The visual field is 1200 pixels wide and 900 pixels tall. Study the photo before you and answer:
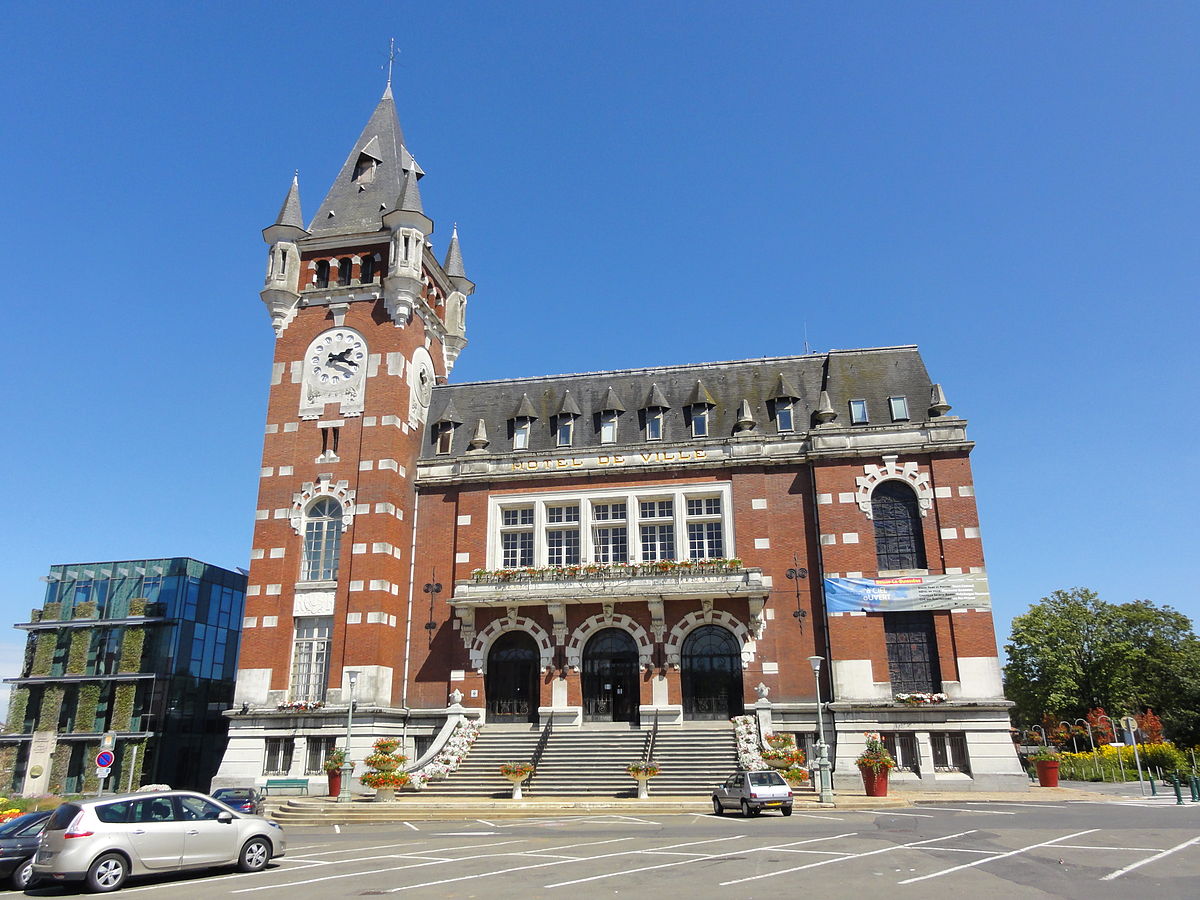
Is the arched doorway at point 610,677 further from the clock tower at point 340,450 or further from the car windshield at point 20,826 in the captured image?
the car windshield at point 20,826

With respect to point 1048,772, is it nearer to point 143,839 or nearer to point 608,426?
point 608,426

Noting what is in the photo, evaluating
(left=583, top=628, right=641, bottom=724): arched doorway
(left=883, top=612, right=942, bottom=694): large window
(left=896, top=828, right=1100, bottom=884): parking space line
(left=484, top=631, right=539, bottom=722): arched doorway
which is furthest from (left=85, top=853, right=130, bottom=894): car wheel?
(left=883, top=612, right=942, bottom=694): large window

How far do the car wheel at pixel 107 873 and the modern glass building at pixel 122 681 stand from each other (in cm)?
3807

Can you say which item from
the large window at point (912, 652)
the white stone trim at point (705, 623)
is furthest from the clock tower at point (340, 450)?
the large window at point (912, 652)

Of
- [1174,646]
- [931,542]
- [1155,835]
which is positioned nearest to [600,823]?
[1155,835]

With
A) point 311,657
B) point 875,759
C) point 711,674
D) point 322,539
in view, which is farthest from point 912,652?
point 322,539

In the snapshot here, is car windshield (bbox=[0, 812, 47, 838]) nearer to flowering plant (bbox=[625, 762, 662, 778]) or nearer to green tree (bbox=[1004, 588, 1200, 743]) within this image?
flowering plant (bbox=[625, 762, 662, 778])

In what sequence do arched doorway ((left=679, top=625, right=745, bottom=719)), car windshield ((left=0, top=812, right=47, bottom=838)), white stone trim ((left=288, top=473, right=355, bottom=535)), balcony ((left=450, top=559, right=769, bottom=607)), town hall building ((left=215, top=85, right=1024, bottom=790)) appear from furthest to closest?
white stone trim ((left=288, top=473, right=355, bottom=535))
arched doorway ((left=679, top=625, right=745, bottom=719))
balcony ((left=450, top=559, right=769, bottom=607))
town hall building ((left=215, top=85, right=1024, bottom=790))
car windshield ((left=0, top=812, right=47, bottom=838))

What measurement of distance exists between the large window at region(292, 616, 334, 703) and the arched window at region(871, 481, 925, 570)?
2284 centimetres

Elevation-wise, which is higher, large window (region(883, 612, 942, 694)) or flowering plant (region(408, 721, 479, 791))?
large window (region(883, 612, 942, 694))

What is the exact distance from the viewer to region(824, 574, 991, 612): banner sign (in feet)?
109

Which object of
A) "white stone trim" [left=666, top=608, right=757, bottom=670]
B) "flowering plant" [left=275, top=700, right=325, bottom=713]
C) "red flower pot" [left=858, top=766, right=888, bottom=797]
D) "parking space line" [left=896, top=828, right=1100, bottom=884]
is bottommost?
"parking space line" [left=896, top=828, right=1100, bottom=884]

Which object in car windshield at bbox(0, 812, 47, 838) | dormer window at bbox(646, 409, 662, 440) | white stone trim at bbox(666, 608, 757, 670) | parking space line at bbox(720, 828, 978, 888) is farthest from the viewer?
dormer window at bbox(646, 409, 662, 440)

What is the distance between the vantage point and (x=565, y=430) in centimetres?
4016
